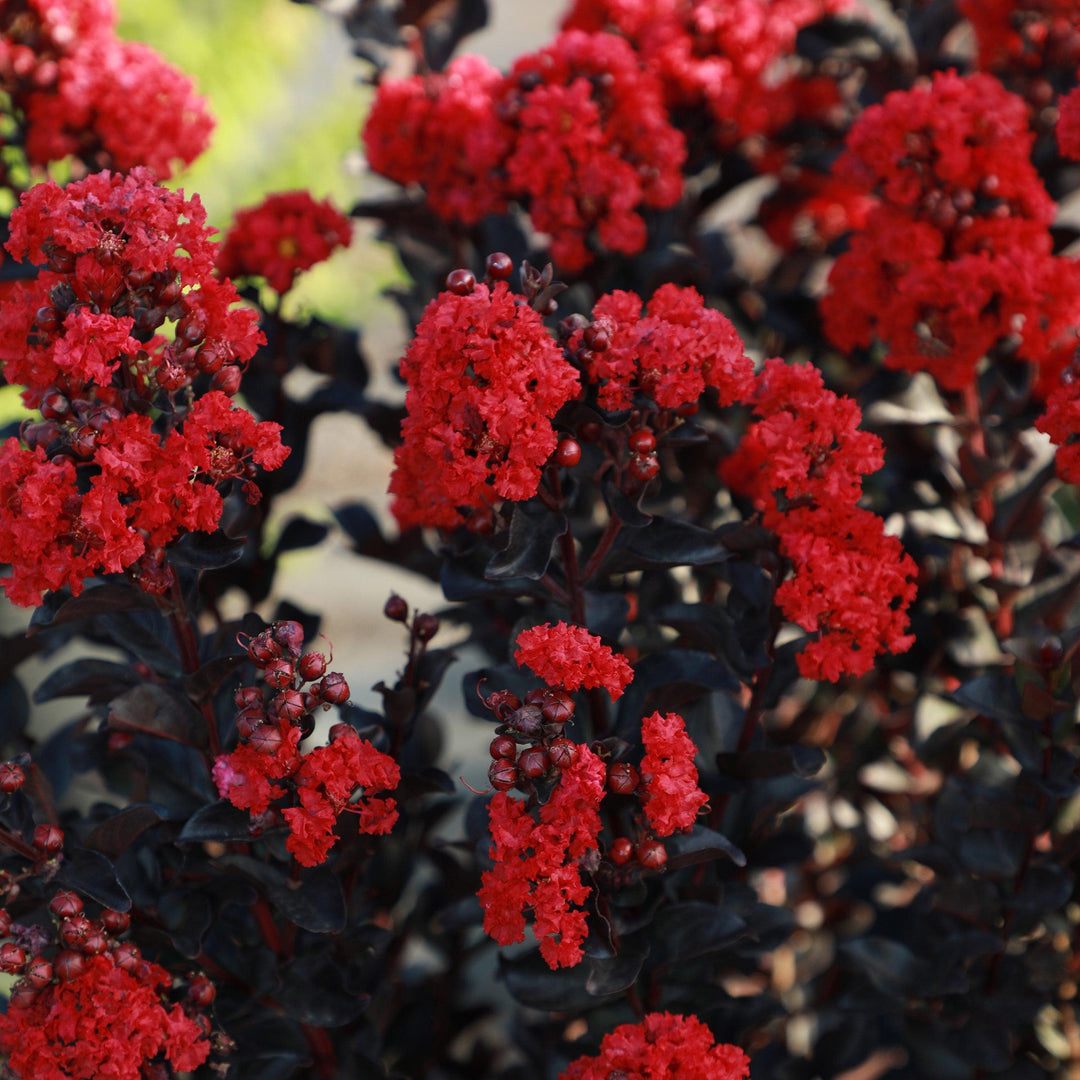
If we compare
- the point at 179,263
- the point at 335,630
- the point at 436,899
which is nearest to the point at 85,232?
the point at 179,263

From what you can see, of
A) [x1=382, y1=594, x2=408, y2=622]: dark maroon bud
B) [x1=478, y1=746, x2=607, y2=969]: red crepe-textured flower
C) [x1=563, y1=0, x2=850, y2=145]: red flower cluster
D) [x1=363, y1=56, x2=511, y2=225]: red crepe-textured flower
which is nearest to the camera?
[x1=478, y1=746, x2=607, y2=969]: red crepe-textured flower

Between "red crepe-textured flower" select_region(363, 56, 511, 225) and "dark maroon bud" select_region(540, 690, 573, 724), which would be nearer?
"dark maroon bud" select_region(540, 690, 573, 724)

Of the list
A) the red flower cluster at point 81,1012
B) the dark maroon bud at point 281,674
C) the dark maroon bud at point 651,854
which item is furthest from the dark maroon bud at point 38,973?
the dark maroon bud at point 651,854

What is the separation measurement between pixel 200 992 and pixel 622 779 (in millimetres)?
484

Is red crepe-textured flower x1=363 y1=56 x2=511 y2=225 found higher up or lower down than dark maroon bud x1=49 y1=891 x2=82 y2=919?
higher up

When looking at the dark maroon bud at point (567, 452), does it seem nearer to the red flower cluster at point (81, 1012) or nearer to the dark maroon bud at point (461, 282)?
the dark maroon bud at point (461, 282)

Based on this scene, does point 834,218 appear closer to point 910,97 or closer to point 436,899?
point 910,97

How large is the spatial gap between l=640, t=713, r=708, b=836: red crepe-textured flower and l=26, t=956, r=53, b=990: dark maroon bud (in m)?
0.57

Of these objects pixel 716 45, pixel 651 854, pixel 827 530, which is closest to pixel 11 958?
pixel 651 854

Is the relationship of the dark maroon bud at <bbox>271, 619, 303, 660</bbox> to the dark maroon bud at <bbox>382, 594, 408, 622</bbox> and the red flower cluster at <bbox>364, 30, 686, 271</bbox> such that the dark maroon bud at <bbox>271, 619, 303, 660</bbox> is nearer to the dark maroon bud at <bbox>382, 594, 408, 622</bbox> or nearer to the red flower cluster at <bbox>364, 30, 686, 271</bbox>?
the dark maroon bud at <bbox>382, 594, 408, 622</bbox>

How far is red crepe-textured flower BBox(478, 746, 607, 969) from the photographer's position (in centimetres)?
98

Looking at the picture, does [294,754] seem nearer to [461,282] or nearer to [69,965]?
[69,965]

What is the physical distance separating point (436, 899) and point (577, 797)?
0.91m

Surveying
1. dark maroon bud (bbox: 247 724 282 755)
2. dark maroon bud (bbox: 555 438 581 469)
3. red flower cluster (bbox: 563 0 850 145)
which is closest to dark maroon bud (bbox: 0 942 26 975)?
dark maroon bud (bbox: 247 724 282 755)
